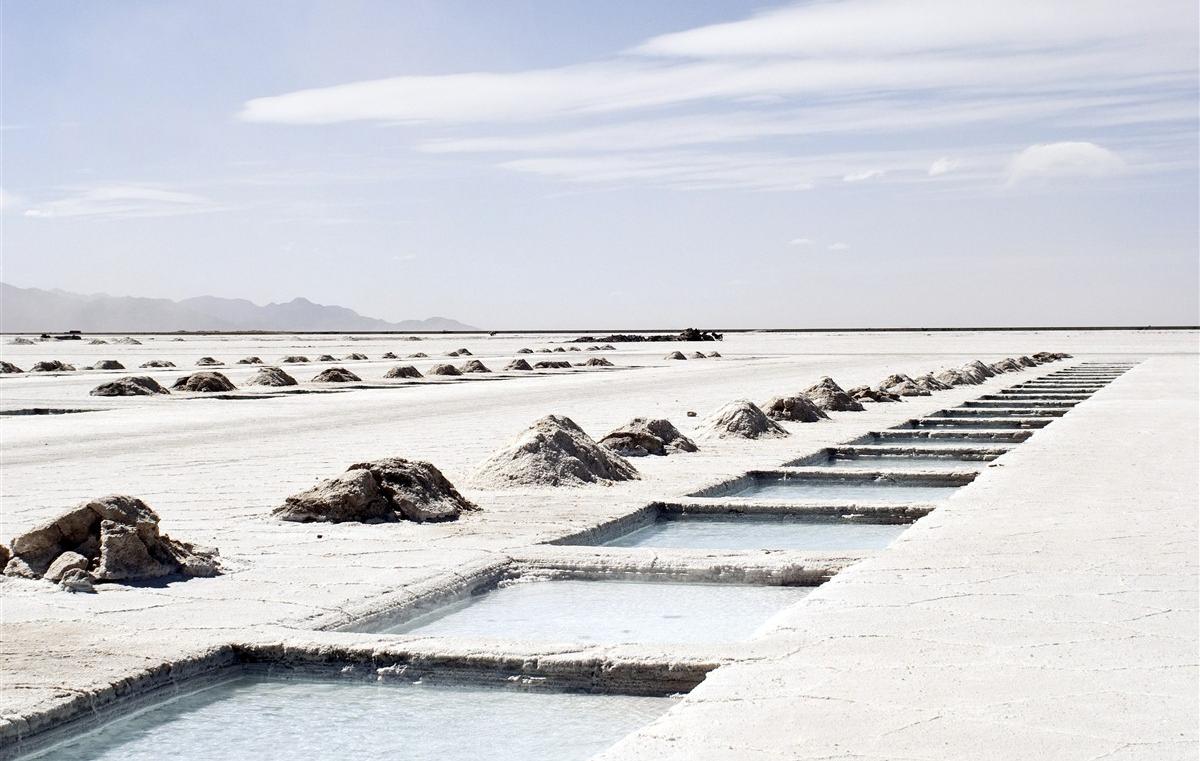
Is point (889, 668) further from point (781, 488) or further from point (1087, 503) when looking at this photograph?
point (781, 488)

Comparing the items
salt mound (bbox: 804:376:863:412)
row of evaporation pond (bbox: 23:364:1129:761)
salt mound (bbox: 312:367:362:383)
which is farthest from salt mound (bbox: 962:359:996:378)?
row of evaporation pond (bbox: 23:364:1129:761)

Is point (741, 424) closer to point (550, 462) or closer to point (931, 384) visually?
point (550, 462)

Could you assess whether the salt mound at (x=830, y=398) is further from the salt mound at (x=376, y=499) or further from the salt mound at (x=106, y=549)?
the salt mound at (x=106, y=549)

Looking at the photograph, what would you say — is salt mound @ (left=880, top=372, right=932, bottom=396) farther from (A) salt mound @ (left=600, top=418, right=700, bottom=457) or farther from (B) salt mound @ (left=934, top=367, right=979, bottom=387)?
(A) salt mound @ (left=600, top=418, right=700, bottom=457)

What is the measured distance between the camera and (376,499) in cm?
716

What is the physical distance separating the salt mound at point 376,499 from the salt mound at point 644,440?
326cm

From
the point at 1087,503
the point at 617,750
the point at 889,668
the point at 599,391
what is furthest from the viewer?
the point at 599,391

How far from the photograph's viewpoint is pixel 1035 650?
3.88 m

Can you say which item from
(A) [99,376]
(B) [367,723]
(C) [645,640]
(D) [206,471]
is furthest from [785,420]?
(A) [99,376]

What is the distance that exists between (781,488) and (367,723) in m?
5.90

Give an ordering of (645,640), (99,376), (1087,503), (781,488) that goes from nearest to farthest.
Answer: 1. (645,640)
2. (1087,503)
3. (781,488)
4. (99,376)

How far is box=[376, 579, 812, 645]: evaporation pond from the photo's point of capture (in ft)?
15.5

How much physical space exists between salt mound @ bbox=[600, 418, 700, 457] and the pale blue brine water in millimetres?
1378

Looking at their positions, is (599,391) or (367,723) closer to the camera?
(367,723)
